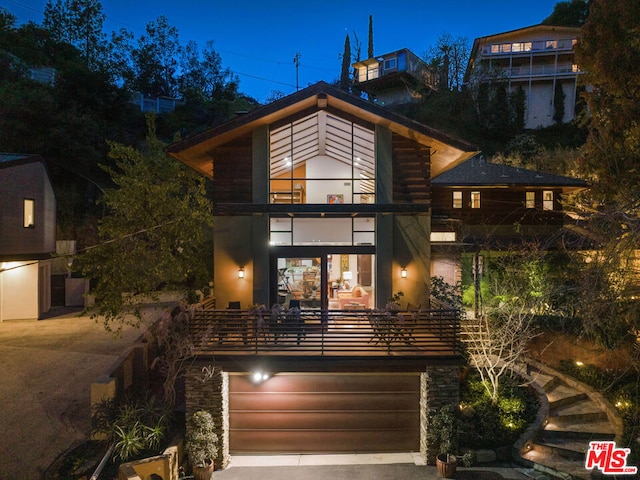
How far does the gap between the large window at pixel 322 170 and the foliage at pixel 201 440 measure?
6822mm

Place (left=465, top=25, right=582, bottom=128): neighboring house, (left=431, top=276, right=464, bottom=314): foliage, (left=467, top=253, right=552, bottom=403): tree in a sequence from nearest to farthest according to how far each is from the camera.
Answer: (left=467, top=253, right=552, bottom=403): tree → (left=431, top=276, right=464, bottom=314): foliage → (left=465, top=25, right=582, bottom=128): neighboring house

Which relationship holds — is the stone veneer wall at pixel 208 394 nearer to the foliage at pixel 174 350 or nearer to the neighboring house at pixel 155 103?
the foliage at pixel 174 350

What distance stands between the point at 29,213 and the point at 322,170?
14244mm

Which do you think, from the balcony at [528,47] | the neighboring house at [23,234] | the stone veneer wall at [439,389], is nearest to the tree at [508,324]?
the stone veneer wall at [439,389]

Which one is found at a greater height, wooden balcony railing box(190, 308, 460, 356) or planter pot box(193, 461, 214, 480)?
wooden balcony railing box(190, 308, 460, 356)

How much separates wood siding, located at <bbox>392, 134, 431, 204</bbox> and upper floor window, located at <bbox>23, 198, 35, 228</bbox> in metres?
16.4

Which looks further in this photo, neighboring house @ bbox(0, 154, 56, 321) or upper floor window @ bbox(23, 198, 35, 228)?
upper floor window @ bbox(23, 198, 35, 228)

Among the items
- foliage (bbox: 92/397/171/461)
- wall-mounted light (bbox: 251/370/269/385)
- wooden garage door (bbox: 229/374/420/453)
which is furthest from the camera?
wooden garage door (bbox: 229/374/420/453)

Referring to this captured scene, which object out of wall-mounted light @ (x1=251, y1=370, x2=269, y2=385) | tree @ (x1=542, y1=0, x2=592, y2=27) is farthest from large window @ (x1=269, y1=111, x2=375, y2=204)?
tree @ (x1=542, y1=0, x2=592, y2=27)

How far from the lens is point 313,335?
32.3 ft

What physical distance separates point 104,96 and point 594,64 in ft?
102

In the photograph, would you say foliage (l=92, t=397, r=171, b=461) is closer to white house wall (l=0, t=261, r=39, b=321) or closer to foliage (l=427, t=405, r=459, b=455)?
foliage (l=427, t=405, r=459, b=455)

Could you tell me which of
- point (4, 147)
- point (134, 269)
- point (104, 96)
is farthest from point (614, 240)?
point (104, 96)

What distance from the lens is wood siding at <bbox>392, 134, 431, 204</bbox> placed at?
490 inches
